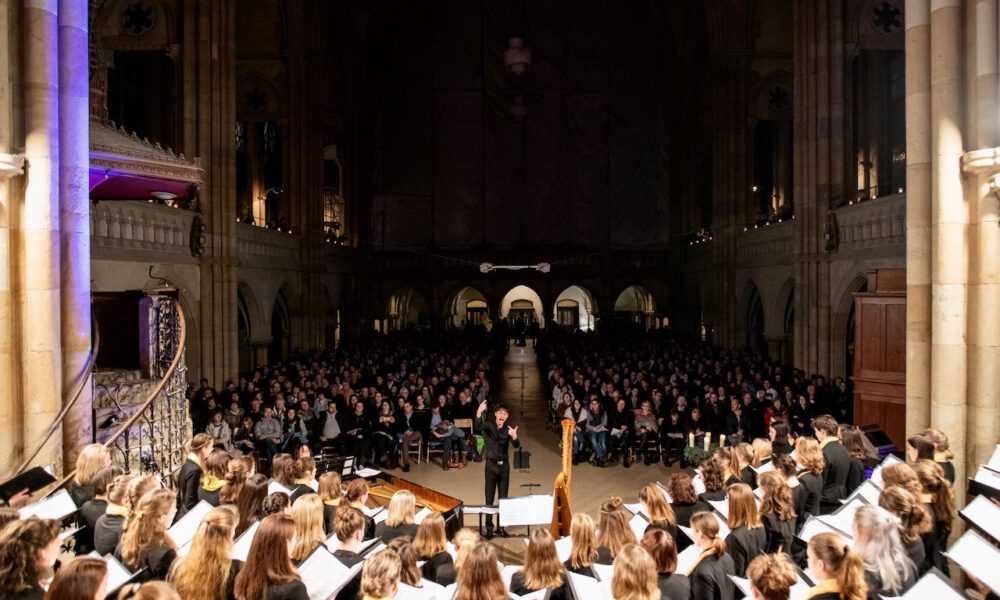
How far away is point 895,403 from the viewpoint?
10.1 meters

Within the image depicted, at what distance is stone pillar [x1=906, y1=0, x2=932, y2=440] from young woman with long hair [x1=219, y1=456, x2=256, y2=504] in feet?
23.5

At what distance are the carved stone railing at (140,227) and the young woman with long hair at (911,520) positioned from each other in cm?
1265

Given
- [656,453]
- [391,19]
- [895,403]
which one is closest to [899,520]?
[895,403]

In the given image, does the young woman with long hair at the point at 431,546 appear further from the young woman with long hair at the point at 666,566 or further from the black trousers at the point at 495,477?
the black trousers at the point at 495,477

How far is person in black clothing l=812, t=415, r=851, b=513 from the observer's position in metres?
6.76

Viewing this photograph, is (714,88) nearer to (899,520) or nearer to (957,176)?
(957,176)

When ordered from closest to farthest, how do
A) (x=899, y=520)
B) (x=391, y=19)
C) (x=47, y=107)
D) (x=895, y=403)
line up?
(x=899, y=520)
(x=47, y=107)
(x=895, y=403)
(x=391, y=19)

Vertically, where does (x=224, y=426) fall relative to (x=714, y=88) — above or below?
below

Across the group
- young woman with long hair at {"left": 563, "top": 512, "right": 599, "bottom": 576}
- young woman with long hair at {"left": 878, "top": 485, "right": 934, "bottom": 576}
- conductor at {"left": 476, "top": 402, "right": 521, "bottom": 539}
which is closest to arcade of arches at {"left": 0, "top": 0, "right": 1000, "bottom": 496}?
young woman with long hair at {"left": 878, "top": 485, "right": 934, "bottom": 576}

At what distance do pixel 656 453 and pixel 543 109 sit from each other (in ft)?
74.1

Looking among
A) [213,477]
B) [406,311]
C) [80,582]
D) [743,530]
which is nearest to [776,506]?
[743,530]

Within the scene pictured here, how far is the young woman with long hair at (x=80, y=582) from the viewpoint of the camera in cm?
328

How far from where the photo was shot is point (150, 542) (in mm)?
4523

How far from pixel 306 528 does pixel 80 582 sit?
5.56ft
